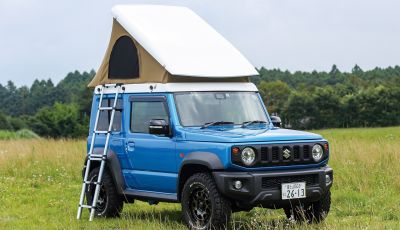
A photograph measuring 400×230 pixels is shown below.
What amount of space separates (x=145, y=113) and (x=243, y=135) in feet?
6.56

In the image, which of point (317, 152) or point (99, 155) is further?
point (99, 155)

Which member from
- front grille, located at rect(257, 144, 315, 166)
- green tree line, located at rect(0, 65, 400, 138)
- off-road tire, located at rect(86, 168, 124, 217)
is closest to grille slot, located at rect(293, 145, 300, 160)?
front grille, located at rect(257, 144, 315, 166)

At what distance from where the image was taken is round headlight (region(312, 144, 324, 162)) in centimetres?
945

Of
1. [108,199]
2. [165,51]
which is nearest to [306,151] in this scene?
[165,51]

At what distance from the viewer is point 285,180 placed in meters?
9.12

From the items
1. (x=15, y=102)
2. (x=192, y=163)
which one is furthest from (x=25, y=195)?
(x=15, y=102)

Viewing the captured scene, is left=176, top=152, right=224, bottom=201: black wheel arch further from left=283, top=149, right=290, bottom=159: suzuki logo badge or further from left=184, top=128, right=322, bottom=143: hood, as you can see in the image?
left=283, top=149, right=290, bottom=159: suzuki logo badge

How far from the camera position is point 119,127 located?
36.1 ft

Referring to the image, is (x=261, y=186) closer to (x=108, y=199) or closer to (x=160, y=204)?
(x=108, y=199)

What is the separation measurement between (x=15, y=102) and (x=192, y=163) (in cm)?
17409

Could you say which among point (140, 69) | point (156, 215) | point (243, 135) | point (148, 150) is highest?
point (140, 69)

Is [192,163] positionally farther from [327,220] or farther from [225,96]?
[327,220]

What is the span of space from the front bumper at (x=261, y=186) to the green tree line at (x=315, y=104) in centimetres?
6812

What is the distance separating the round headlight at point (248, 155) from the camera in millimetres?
8859
